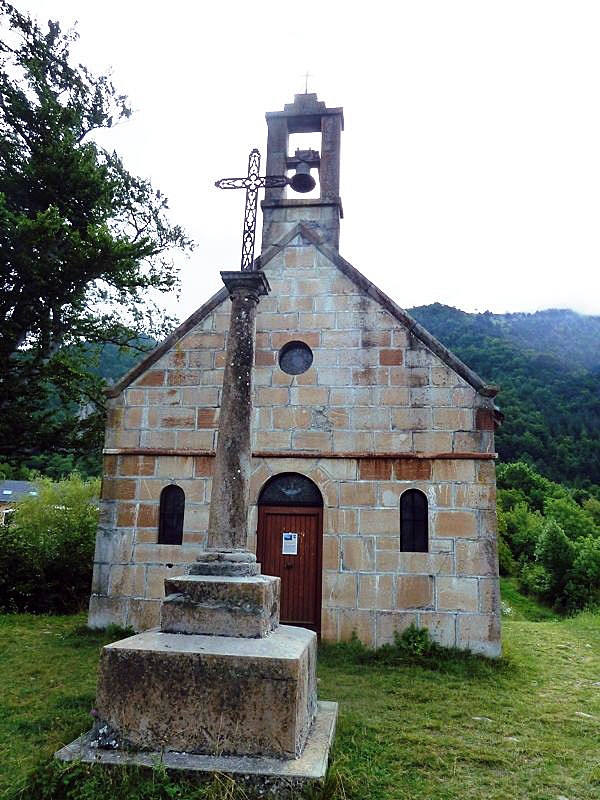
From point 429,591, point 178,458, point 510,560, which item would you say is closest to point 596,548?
point 510,560

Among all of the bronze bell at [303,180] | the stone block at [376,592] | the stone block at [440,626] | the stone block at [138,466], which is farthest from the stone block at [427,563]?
the bronze bell at [303,180]

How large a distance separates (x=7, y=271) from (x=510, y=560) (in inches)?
792

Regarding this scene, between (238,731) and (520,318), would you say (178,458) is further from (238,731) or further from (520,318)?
(520,318)

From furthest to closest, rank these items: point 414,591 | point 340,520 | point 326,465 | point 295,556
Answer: point 326,465 → point 295,556 → point 340,520 → point 414,591

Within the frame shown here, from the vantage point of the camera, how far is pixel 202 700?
425 cm

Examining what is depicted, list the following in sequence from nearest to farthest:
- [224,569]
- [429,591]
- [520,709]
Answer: [224,569]
[520,709]
[429,591]

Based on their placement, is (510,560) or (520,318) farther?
(520,318)

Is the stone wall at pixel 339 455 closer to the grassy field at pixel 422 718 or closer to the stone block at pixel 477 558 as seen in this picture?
the stone block at pixel 477 558

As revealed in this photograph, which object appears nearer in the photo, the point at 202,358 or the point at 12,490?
the point at 202,358

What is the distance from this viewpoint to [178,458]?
32.7ft

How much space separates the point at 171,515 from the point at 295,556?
2118 mm

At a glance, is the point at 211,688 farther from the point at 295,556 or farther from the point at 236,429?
the point at 295,556

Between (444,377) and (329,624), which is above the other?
(444,377)

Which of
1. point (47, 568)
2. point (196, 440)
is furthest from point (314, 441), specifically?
point (47, 568)
